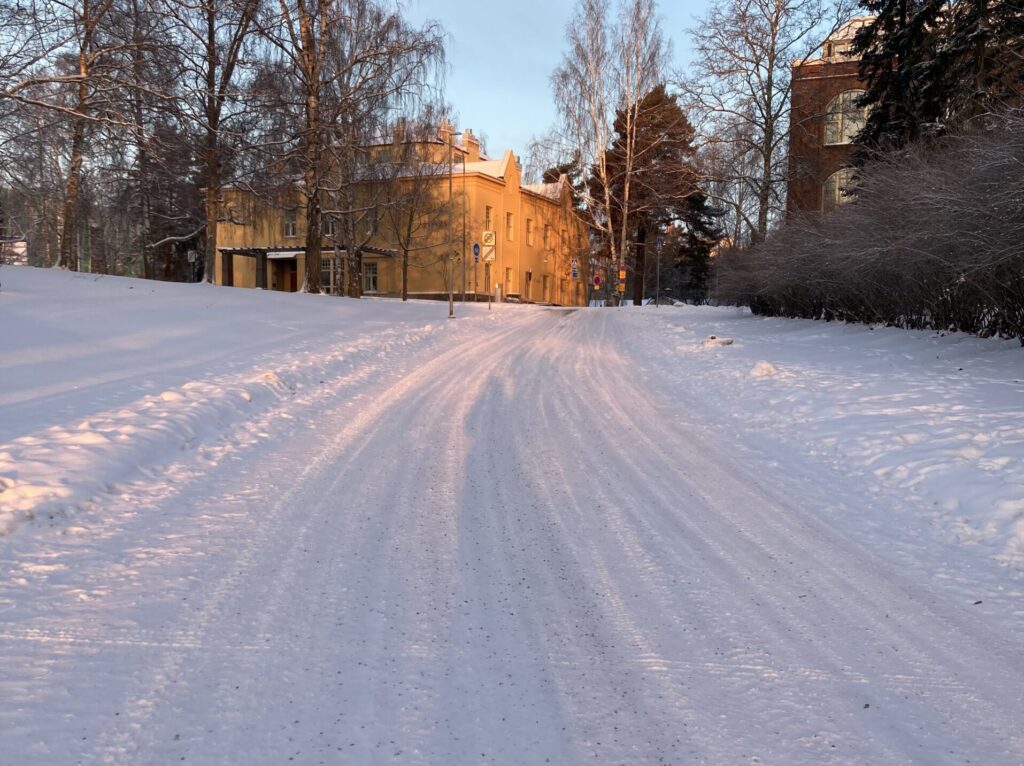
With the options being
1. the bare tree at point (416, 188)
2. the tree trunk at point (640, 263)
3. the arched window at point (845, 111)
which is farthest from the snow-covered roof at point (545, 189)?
the arched window at point (845, 111)

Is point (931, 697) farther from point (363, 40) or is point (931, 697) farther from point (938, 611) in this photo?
point (363, 40)

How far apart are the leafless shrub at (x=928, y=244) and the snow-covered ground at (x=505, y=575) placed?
7.46 feet

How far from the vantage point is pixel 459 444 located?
22.8 feet

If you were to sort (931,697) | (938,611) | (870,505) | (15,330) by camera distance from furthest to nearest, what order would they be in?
(15,330), (870,505), (938,611), (931,697)

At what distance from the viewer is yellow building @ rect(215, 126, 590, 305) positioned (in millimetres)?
45438

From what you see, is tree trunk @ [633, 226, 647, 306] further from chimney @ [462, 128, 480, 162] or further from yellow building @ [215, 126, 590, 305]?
chimney @ [462, 128, 480, 162]

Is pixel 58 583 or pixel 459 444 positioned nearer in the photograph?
pixel 58 583

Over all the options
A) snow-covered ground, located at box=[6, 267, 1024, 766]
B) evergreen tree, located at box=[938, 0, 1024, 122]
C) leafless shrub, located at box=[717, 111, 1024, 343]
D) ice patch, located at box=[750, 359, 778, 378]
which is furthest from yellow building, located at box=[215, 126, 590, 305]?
snow-covered ground, located at box=[6, 267, 1024, 766]

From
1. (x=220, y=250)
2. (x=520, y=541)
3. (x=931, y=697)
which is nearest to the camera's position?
(x=931, y=697)

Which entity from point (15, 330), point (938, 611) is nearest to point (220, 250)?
point (15, 330)

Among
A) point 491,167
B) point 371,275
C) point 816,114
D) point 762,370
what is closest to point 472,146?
point 491,167

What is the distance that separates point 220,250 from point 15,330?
4271 centimetres

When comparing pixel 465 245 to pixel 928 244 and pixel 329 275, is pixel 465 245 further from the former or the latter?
pixel 928 244

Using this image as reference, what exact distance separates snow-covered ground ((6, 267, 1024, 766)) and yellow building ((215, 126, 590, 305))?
35002 millimetres
